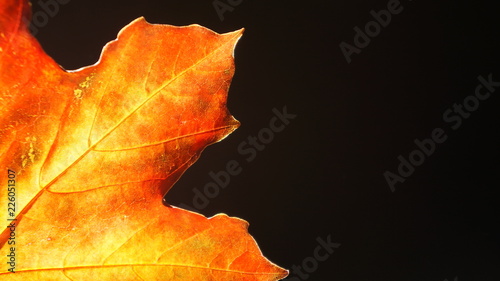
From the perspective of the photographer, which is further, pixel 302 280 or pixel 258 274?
pixel 302 280

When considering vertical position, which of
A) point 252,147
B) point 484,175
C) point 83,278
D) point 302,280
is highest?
point 83,278

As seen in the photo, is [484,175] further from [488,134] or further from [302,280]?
[302,280]

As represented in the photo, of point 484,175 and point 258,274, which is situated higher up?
point 258,274

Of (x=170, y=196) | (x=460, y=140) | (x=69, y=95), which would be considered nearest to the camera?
(x=69, y=95)

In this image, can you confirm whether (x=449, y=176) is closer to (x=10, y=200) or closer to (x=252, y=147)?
(x=252, y=147)

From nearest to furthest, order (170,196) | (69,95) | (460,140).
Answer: (69,95) → (170,196) → (460,140)

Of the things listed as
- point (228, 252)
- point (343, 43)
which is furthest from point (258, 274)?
point (343, 43)
